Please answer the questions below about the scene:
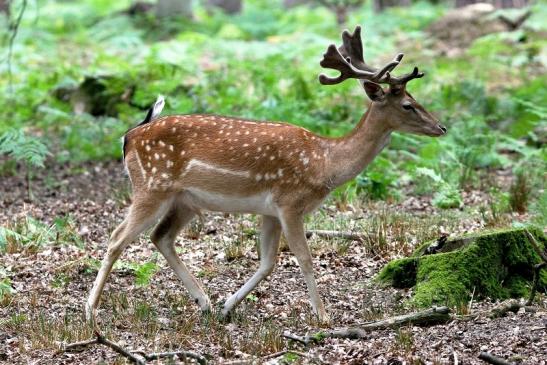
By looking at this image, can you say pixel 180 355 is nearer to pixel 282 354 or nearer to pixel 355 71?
pixel 282 354

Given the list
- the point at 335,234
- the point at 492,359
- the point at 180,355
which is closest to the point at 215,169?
the point at 180,355

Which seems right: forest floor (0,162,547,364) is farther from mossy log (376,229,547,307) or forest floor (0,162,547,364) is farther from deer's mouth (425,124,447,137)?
deer's mouth (425,124,447,137)

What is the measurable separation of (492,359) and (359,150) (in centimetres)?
234

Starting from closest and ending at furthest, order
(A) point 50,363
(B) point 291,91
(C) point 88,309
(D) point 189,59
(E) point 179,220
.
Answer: (A) point 50,363
(C) point 88,309
(E) point 179,220
(B) point 291,91
(D) point 189,59

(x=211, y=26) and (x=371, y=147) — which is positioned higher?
(x=371, y=147)

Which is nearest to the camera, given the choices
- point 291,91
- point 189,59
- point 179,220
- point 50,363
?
point 50,363

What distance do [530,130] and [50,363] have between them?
337 inches

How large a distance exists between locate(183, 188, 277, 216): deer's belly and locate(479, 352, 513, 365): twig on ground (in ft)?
7.34

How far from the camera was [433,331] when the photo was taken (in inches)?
262

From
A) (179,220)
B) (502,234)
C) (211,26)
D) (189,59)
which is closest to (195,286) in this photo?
(179,220)

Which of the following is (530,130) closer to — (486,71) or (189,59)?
(486,71)

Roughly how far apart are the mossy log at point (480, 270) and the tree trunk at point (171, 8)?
17423 millimetres

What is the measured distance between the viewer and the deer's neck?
7570 mm

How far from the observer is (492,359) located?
5730 mm
